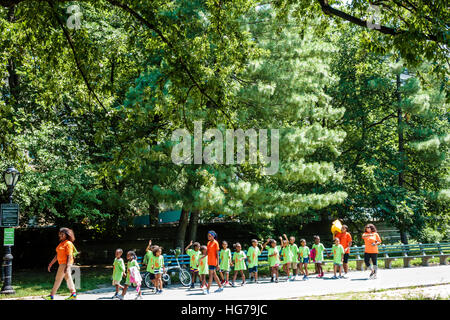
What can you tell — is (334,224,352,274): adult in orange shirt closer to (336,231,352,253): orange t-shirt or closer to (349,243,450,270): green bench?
(336,231,352,253): orange t-shirt

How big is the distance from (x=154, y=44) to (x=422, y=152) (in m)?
17.9

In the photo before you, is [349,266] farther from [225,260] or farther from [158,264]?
[158,264]

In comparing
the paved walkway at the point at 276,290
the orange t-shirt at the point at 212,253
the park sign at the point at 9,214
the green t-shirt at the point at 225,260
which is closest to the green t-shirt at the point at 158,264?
the paved walkway at the point at 276,290

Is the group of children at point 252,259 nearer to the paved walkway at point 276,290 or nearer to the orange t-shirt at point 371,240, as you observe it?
the paved walkway at point 276,290

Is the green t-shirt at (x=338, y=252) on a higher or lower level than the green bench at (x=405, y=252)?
higher

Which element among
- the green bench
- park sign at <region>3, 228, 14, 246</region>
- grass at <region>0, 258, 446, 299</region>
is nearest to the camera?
park sign at <region>3, 228, 14, 246</region>

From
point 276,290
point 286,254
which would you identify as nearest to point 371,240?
point 286,254

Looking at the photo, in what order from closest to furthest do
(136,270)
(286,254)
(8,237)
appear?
(136,270) < (8,237) < (286,254)

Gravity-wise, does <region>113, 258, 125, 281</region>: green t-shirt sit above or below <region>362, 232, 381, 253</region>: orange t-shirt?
below

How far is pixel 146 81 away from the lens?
15.8 metres

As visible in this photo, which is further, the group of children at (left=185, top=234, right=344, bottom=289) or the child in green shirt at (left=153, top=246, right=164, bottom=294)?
the group of children at (left=185, top=234, right=344, bottom=289)

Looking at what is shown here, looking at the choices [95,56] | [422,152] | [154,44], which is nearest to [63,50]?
[95,56]

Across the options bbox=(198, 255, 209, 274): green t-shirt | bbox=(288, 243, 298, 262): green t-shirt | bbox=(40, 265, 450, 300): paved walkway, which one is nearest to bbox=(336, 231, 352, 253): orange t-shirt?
bbox=(40, 265, 450, 300): paved walkway

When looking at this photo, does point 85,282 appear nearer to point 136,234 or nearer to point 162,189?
point 162,189
